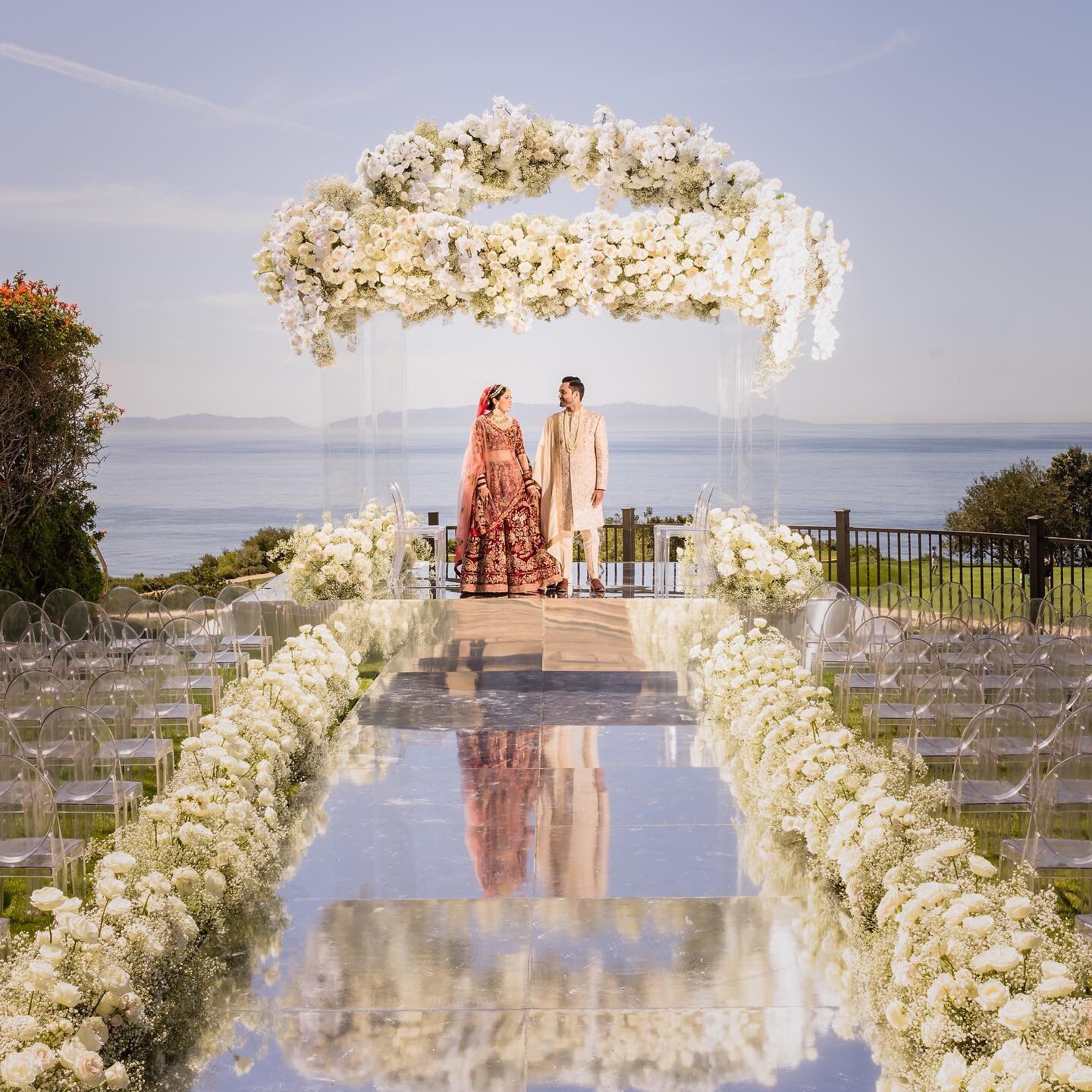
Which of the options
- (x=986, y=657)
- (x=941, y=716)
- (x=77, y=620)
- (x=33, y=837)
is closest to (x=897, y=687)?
(x=986, y=657)

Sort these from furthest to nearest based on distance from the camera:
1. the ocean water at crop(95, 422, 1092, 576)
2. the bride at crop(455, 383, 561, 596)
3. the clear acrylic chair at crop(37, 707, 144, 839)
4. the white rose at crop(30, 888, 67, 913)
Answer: the ocean water at crop(95, 422, 1092, 576) < the bride at crop(455, 383, 561, 596) < the clear acrylic chair at crop(37, 707, 144, 839) < the white rose at crop(30, 888, 67, 913)

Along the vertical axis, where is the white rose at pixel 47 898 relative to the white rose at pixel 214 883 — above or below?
above

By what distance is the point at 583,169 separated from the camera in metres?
8.84

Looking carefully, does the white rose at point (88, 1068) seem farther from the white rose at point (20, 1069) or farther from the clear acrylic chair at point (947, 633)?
the clear acrylic chair at point (947, 633)

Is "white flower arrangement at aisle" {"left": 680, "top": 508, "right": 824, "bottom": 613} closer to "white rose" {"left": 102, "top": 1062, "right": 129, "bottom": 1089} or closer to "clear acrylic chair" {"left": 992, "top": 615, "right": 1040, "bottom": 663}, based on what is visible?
"clear acrylic chair" {"left": 992, "top": 615, "right": 1040, "bottom": 663}

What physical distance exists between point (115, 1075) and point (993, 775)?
11.6 ft

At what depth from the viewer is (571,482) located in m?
10.3

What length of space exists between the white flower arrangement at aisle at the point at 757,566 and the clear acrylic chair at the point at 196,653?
375 cm

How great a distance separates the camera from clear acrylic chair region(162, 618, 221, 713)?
23.5 feet

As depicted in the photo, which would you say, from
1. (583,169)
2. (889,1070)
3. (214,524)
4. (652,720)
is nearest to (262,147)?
(214,524)

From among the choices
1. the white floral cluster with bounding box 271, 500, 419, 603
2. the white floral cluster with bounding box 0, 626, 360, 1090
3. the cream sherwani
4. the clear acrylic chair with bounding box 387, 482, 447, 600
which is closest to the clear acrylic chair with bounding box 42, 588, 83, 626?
the white floral cluster with bounding box 271, 500, 419, 603

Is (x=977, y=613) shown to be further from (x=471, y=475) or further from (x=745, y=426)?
(x=471, y=475)

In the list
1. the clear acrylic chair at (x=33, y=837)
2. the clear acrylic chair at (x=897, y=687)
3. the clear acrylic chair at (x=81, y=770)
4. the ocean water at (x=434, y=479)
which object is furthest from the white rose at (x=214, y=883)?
the ocean water at (x=434, y=479)

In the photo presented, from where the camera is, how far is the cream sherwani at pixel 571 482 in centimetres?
1030
